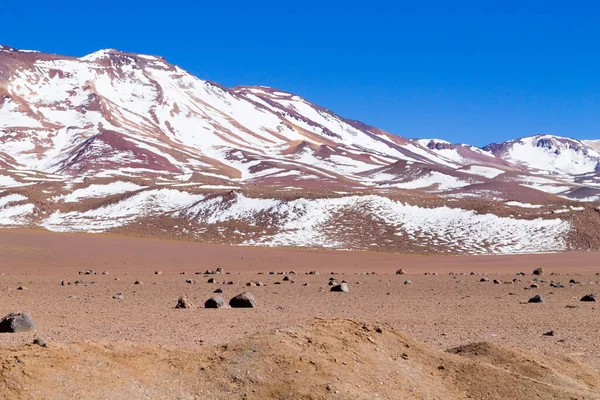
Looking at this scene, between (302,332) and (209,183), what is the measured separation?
79.9m

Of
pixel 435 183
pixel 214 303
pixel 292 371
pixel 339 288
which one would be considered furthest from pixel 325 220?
pixel 435 183

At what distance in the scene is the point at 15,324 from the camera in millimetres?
13344

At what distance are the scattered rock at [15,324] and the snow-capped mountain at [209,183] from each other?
1179 inches

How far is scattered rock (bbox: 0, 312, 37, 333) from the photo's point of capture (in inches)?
523

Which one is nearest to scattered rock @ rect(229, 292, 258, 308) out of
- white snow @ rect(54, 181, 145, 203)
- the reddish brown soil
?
the reddish brown soil

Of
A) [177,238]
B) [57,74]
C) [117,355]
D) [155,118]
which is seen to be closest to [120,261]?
[177,238]

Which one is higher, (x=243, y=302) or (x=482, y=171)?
(x=482, y=171)

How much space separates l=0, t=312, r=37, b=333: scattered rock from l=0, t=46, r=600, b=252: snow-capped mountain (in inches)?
1179

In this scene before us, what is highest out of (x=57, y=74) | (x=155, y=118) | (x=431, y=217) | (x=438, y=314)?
(x=57, y=74)

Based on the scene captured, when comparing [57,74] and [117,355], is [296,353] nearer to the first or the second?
[117,355]

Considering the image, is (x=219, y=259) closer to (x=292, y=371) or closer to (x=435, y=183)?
(x=292, y=371)

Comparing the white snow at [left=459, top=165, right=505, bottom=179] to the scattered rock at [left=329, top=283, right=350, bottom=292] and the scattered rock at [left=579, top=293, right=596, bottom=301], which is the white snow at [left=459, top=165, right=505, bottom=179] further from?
the scattered rock at [left=579, top=293, right=596, bottom=301]

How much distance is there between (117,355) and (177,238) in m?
38.1

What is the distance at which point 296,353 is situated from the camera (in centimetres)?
912
